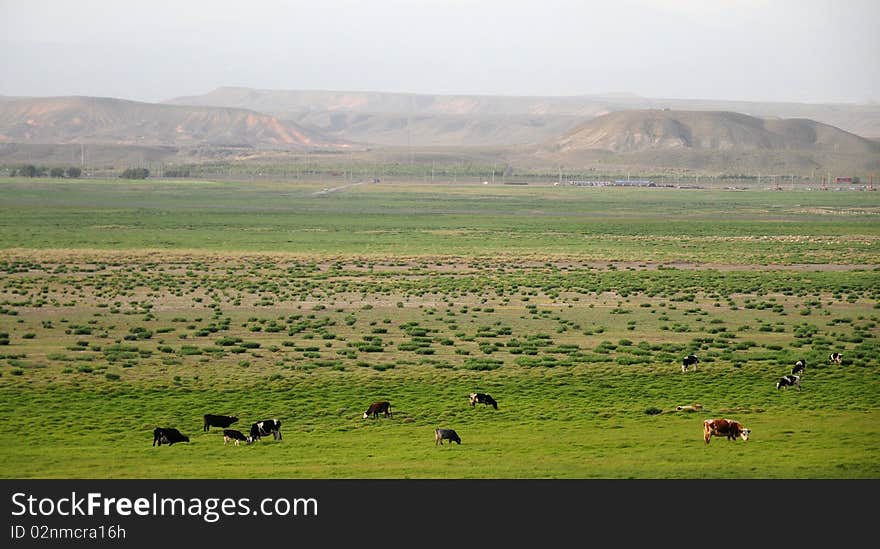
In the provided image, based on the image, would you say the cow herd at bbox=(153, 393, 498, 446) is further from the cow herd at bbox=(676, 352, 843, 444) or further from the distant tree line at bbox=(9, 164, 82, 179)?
the distant tree line at bbox=(9, 164, 82, 179)

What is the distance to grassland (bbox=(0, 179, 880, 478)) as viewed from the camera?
1888cm

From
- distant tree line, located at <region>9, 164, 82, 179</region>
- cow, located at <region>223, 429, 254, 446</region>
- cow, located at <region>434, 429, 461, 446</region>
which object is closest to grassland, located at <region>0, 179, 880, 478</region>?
cow, located at <region>223, 429, 254, 446</region>

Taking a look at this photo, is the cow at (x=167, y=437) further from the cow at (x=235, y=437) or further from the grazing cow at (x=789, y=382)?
the grazing cow at (x=789, y=382)

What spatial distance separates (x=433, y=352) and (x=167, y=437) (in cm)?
1204

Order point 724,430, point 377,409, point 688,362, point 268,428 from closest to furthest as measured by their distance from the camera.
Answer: point 724,430, point 268,428, point 377,409, point 688,362

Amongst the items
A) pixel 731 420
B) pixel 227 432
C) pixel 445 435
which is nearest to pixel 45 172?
pixel 227 432

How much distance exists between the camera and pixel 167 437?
63.7ft

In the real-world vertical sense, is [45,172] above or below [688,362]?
below

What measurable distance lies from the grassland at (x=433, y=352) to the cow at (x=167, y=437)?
1.29 feet

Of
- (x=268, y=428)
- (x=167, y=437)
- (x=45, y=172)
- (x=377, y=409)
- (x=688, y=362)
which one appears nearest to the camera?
(x=167, y=437)

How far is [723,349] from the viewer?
31.5m

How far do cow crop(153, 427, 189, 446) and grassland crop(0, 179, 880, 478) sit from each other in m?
0.39

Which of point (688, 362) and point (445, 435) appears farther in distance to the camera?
point (688, 362)

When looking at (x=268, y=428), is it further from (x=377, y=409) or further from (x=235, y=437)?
(x=377, y=409)
